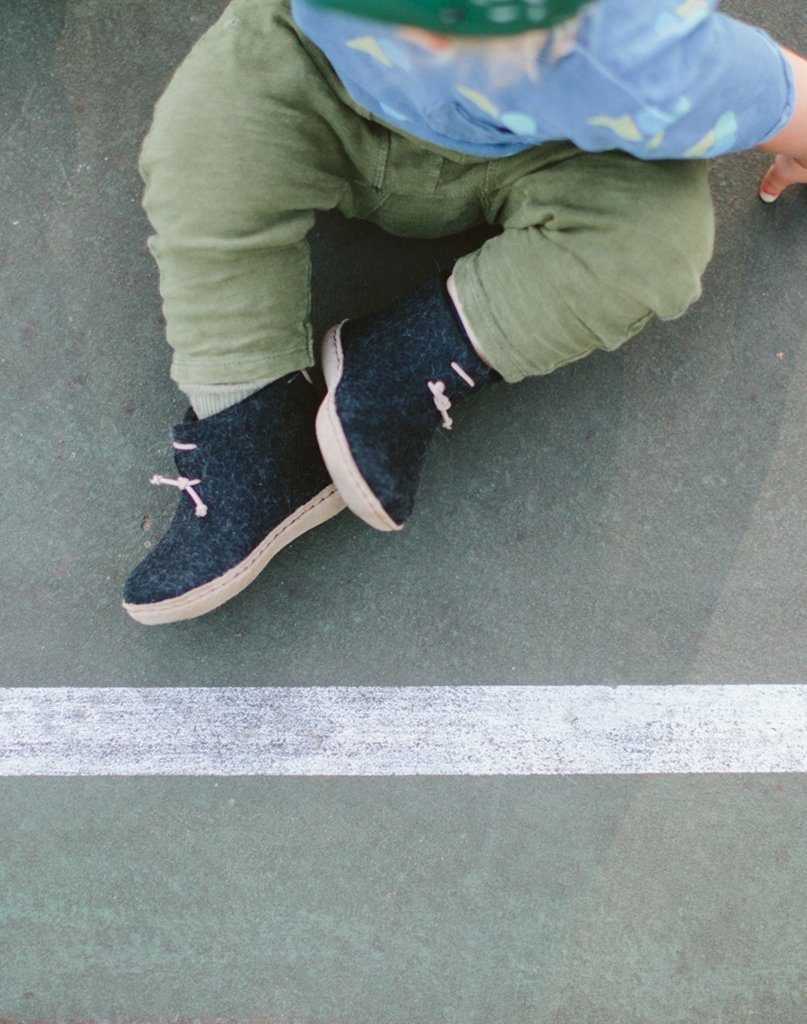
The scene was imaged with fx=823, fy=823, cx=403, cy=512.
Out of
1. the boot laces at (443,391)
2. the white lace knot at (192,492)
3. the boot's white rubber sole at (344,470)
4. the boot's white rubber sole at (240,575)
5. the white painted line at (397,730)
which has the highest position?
the boot laces at (443,391)

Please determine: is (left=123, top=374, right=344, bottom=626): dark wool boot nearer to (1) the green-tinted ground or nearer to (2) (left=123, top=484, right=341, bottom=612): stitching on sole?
(2) (left=123, top=484, right=341, bottom=612): stitching on sole

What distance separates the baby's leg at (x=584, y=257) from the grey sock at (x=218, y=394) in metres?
0.32

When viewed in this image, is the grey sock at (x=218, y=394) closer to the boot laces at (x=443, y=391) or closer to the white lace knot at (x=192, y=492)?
the white lace knot at (x=192, y=492)


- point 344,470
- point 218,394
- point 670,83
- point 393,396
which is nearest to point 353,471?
point 344,470

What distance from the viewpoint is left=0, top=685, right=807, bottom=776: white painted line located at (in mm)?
1313

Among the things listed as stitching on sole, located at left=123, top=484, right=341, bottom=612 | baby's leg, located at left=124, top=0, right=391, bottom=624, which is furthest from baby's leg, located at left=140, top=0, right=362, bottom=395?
stitching on sole, located at left=123, top=484, right=341, bottom=612

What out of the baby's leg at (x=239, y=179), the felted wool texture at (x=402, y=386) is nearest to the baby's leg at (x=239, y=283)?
the baby's leg at (x=239, y=179)

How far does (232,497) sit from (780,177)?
3.20 ft

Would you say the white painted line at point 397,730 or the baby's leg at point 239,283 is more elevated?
the baby's leg at point 239,283

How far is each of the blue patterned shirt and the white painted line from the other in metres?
0.82

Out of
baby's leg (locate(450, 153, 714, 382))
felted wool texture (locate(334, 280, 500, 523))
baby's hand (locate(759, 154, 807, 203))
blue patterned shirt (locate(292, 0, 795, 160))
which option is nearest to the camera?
blue patterned shirt (locate(292, 0, 795, 160))

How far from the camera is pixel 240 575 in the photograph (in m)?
1.22

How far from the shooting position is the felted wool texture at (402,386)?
3.67 feet

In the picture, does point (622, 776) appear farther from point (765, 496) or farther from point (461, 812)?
point (765, 496)
